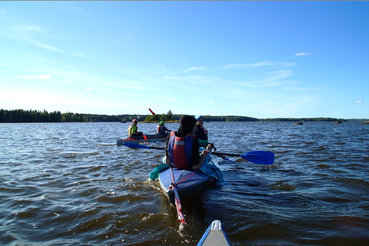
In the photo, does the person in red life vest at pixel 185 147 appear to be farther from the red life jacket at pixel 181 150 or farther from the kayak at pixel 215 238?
the kayak at pixel 215 238

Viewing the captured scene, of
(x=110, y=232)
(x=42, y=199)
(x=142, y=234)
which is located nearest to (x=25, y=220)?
(x=42, y=199)

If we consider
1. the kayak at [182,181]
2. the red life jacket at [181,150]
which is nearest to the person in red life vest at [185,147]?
the red life jacket at [181,150]

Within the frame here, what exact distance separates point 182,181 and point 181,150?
2.99 feet

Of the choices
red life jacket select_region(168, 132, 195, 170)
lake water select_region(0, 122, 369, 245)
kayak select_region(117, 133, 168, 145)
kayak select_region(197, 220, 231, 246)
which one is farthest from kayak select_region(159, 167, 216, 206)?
kayak select_region(117, 133, 168, 145)

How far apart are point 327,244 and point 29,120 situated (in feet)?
421

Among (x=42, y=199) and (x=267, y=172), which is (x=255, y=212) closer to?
(x=267, y=172)

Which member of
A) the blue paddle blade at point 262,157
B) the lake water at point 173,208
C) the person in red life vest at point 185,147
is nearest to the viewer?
the lake water at point 173,208

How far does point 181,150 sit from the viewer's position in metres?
6.07

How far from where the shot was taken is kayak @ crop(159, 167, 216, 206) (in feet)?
16.7

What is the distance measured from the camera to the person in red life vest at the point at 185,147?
594 centimetres

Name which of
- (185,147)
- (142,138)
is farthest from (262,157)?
(142,138)

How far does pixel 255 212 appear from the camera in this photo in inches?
203

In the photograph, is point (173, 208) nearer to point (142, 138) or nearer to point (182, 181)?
point (182, 181)

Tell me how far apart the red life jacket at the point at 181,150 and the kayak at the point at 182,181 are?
22cm
